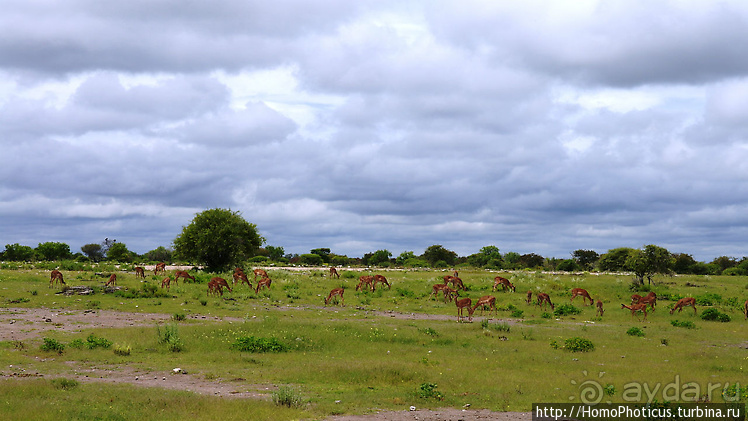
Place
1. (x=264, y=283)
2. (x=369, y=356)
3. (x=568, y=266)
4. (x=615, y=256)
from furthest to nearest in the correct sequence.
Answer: (x=568, y=266), (x=615, y=256), (x=264, y=283), (x=369, y=356)

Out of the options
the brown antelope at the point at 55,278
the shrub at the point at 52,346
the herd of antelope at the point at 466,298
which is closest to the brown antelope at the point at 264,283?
the herd of antelope at the point at 466,298

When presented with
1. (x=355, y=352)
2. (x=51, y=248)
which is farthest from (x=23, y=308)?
(x=51, y=248)

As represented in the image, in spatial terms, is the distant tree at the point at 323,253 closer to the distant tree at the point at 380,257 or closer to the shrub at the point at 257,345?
the distant tree at the point at 380,257

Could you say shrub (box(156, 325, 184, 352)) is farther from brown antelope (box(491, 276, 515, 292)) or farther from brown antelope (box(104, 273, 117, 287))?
brown antelope (box(491, 276, 515, 292))

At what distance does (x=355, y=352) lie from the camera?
78.4 ft

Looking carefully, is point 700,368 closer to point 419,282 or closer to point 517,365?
point 517,365

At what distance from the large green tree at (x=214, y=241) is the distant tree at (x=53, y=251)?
52.0m

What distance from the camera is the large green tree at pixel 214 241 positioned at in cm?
6047

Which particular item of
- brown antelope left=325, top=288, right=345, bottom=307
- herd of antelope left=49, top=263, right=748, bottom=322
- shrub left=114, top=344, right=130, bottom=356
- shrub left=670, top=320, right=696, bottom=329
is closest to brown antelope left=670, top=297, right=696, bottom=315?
herd of antelope left=49, top=263, right=748, bottom=322

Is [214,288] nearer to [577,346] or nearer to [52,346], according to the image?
[52,346]

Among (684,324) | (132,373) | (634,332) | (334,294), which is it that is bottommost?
(132,373)

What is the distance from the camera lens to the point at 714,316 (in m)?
36.1

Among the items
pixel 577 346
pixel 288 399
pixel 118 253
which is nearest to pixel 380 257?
pixel 118 253

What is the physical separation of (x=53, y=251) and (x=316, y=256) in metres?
50.9
